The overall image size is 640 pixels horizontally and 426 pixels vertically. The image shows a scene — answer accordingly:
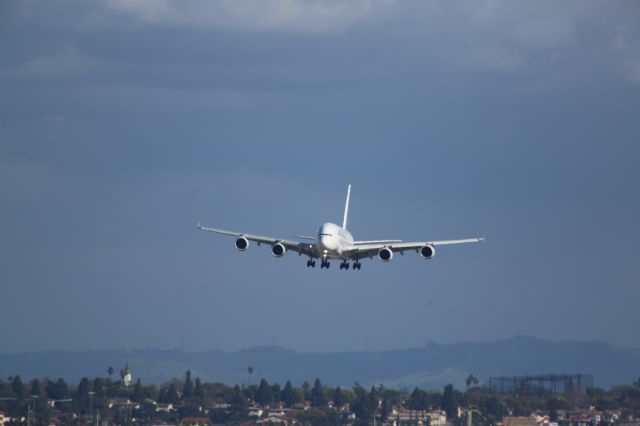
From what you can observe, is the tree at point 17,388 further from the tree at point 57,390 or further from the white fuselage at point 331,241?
the white fuselage at point 331,241

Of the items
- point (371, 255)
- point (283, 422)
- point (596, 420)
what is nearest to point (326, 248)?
point (371, 255)

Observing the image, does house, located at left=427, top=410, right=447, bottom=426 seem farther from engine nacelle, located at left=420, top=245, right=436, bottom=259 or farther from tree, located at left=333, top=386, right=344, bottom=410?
engine nacelle, located at left=420, top=245, right=436, bottom=259

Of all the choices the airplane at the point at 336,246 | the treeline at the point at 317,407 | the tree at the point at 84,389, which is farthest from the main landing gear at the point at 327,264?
the tree at the point at 84,389

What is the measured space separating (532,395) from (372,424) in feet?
108

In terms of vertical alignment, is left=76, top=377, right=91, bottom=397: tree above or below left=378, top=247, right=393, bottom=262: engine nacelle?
below

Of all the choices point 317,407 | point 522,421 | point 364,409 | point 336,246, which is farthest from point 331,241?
point 317,407

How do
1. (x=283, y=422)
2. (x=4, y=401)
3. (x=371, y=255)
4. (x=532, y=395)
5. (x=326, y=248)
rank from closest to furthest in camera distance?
(x=326, y=248) → (x=371, y=255) → (x=283, y=422) → (x=4, y=401) → (x=532, y=395)

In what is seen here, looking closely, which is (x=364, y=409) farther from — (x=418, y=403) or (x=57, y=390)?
(x=57, y=390)

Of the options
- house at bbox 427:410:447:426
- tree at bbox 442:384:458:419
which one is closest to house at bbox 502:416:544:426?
house at bbox 427:410:447:426

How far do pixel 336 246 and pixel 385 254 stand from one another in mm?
6177

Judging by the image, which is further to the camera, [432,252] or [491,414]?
[491,414]

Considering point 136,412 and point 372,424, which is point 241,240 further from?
point 136,412

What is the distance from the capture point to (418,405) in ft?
642

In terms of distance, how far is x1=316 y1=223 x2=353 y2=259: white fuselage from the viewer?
10756 cm
